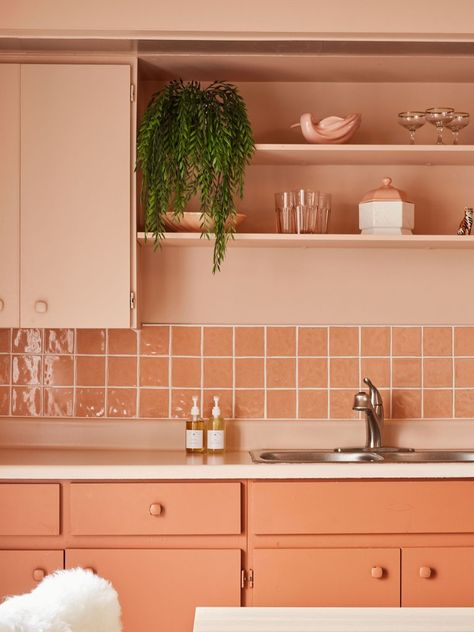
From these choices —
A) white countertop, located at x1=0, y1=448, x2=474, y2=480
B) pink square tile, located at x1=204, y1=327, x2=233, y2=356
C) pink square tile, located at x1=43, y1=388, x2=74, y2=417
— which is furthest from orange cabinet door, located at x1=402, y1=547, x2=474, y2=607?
pink square tile, located at x1=43, y1=388, x2=74, y2=417

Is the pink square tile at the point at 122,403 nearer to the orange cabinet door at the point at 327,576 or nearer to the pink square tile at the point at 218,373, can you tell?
the pink square tile at the point at 218,373

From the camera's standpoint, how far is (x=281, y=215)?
10.5 ft

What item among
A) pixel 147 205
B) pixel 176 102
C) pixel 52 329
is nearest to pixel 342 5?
pixel 176 102

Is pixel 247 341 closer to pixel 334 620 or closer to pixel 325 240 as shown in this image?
pixel 325 240

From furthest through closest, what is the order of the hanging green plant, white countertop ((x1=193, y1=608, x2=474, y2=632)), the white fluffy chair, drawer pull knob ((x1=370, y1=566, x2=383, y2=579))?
the hanging green plant < drawer pull knob ((x1=370, y1=566, x2=383, y2=579)) < white countertop ((x1=193, y1=608, x2=474, y2=632)) < the white fluffy chair

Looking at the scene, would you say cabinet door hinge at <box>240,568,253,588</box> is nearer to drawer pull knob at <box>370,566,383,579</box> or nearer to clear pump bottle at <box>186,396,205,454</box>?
drawer pull knob at <box>370,566,383,579</box>

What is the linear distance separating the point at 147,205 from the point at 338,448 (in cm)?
113

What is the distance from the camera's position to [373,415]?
10.6ft

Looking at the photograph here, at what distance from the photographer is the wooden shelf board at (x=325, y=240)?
3.11m

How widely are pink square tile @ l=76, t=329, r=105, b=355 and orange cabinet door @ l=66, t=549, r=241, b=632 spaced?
2.73ft

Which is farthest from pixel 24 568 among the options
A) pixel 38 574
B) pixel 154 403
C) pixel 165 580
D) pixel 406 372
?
pixel 406 372

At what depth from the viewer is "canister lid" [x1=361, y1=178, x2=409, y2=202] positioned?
10.4ft

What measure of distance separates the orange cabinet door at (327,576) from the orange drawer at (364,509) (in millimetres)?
74

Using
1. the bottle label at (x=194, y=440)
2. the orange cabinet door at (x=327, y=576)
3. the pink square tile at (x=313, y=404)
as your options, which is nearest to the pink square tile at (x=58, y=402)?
the bottle label at (x=194, y=440)
